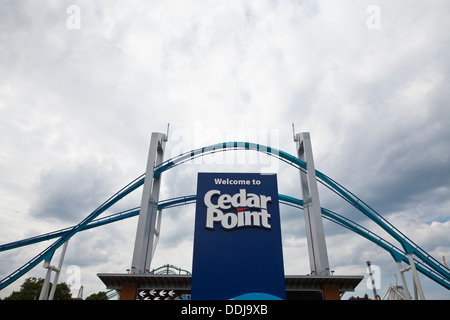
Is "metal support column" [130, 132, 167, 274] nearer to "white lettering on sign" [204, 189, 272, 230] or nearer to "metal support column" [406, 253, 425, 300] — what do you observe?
"white lettering on sign" [204, 189, 272, 230]

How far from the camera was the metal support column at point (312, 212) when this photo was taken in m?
17.9

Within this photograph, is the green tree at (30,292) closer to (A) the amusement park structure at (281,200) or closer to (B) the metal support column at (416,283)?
(A) the amusement park structure at (281,200)

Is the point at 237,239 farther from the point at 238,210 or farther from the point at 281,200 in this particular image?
the point at 281,200

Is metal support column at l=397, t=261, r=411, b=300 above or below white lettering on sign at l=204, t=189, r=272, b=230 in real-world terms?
below

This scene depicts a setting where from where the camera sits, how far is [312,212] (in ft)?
65.5

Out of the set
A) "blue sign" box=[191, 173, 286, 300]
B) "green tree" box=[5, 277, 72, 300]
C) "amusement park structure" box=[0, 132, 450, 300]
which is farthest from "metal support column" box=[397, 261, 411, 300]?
"green tree" box=[5, 277, 72, 300]

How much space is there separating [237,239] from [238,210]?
1.48 meters

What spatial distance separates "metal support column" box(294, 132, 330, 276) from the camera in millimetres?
17906

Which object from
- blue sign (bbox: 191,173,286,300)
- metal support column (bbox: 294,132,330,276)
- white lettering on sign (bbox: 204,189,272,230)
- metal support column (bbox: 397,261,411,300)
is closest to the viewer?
blue sign (bbox: 191,173,286,300)

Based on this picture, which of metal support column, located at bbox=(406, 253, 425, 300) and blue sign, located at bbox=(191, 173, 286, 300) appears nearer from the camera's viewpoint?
blue sign, located at bbox=(191, 173, 286, 300)

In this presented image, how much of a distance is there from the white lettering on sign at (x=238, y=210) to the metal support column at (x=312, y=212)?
6.11 metres

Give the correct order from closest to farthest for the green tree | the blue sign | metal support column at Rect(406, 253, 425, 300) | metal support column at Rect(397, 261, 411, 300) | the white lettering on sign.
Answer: the blue sign
the white lettering on sign
metal support column at Rect(406, 253, 425, 300)
metal support column at Rect(397, 261, 411, 300)
the green tree

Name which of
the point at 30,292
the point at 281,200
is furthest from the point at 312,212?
the point at 30,292
